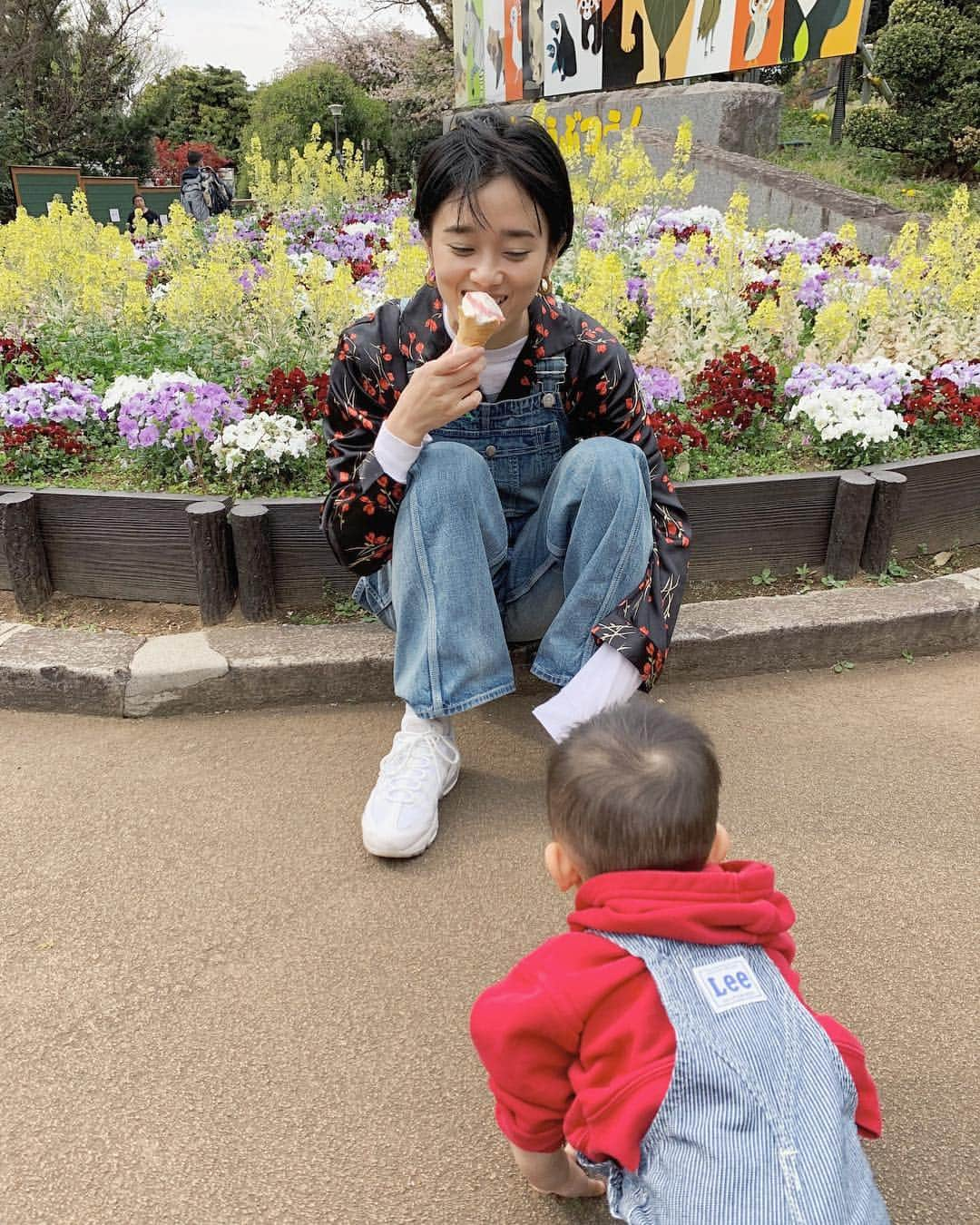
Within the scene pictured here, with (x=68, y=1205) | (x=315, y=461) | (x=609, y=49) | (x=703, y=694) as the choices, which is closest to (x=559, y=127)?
(x=609, y=49)

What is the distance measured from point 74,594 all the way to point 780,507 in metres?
1.93

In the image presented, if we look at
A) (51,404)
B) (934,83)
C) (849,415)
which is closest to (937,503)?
(849,415)

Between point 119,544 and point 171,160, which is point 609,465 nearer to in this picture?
point 119,544

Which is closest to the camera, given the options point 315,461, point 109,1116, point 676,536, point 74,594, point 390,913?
Answer: point 109,1116

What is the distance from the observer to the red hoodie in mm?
976

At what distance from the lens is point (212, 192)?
31.1 feet

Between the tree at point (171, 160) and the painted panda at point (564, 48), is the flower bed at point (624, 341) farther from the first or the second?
the tree at point (171, 160)

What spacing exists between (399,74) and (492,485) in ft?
82.0

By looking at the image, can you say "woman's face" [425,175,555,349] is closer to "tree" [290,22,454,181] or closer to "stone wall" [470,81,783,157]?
"stone wall" [470,81,783,157]

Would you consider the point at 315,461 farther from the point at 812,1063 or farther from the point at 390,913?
the point at 812,1063

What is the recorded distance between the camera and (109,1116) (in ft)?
4.53

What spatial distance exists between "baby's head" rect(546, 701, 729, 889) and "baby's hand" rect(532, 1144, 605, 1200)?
0.41 m

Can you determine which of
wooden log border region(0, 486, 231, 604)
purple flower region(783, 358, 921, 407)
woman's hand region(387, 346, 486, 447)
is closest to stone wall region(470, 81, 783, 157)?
purple flower region(783, 358, 921, 407)

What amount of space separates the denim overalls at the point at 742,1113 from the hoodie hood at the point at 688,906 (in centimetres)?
2
